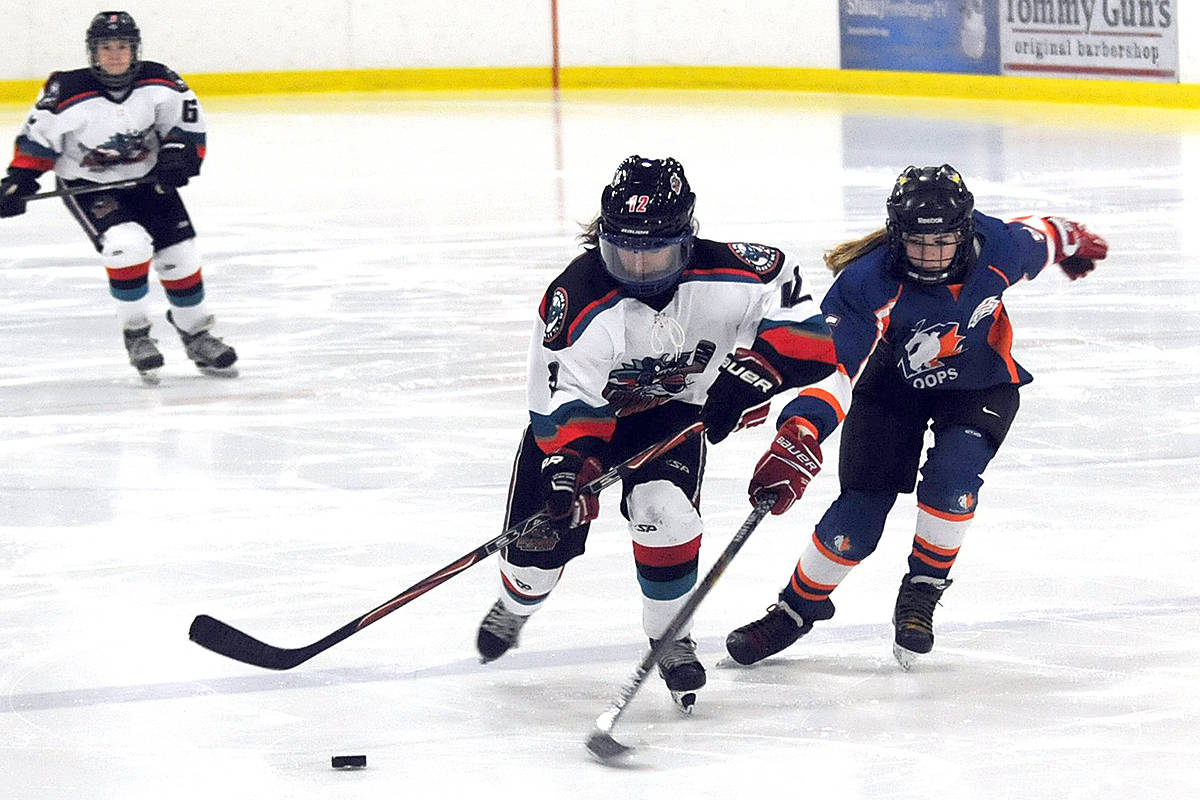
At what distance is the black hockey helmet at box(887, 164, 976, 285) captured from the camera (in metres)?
3.04

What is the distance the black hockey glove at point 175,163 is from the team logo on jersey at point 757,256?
3087 millimetres

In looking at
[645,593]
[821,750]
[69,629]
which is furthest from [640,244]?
[69,629]

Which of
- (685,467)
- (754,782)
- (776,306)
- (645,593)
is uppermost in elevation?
(776,306)

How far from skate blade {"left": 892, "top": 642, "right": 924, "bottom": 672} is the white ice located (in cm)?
3

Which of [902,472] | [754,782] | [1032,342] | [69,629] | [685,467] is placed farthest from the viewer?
[1032,342]

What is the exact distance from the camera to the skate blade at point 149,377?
19.0ft

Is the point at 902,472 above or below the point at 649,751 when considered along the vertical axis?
above

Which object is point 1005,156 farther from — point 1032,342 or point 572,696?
point 572,696

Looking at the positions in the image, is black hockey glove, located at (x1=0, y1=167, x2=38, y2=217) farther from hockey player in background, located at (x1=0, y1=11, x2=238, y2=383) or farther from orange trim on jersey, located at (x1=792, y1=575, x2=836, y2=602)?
orange trim on jersey, located at (x1=792, y1=575, x2=836, y2=602)

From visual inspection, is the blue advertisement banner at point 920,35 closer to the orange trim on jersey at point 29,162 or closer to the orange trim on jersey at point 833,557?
the orange trim on jersey at point 29,162

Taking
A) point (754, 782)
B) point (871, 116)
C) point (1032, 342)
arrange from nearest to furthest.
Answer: point (754, 782), point (1032, 342), point (871, 116)

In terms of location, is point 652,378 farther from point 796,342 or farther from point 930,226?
point 930,226

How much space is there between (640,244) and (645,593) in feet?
1.86

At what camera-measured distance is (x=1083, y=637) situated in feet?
10.9
